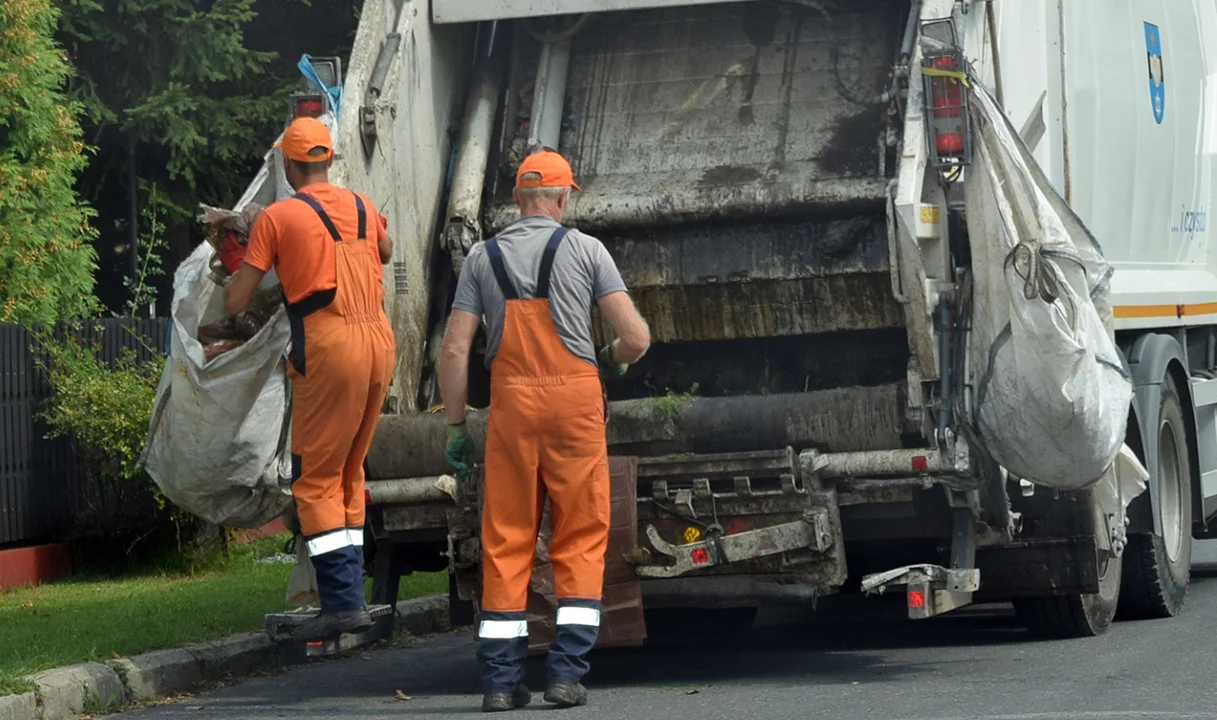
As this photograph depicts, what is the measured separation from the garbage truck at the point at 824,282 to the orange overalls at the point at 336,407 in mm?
236

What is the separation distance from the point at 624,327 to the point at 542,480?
0.52 metres

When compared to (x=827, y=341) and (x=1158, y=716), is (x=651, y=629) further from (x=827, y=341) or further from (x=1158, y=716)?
(x=1158, y=716)

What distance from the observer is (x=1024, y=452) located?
6.32 meters

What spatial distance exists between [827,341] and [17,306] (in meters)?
6.74

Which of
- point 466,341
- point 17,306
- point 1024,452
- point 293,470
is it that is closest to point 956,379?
point 1024,452

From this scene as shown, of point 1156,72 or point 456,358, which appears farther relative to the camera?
point 1156,72

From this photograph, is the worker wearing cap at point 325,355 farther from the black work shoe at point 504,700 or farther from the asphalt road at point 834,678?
the black work shoe at point 504,700

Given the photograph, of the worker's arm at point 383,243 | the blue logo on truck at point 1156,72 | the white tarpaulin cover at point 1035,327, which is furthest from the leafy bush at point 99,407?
the white tarpaulin cover at point 1035,327

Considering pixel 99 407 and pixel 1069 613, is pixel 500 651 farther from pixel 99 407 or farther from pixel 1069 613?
pixel 99 407

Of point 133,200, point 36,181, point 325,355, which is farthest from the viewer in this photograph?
point 133,200

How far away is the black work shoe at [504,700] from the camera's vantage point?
609cm

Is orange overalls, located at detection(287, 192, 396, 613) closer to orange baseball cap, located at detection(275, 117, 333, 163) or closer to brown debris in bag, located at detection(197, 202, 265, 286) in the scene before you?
orange baseball cap, located at detection(275, 117, 333, 163)

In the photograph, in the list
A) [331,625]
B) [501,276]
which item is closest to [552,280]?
[501,276]

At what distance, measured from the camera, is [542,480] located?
6.21 m
